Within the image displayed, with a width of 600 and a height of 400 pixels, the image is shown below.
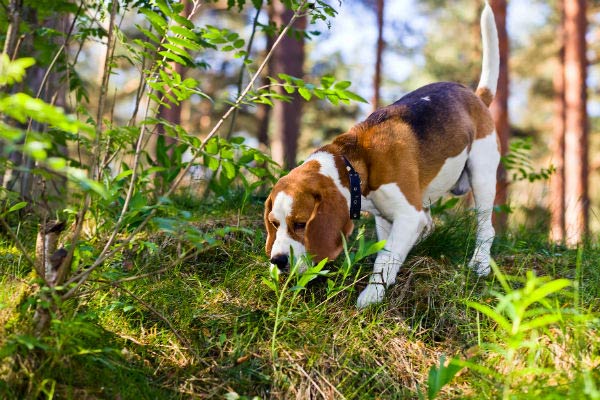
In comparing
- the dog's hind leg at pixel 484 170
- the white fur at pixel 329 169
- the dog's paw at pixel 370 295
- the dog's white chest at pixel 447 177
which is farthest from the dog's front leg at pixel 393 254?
the dog's hind leg at pixel 484 170

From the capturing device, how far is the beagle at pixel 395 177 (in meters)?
3.15

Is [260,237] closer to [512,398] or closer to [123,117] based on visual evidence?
[512,398]

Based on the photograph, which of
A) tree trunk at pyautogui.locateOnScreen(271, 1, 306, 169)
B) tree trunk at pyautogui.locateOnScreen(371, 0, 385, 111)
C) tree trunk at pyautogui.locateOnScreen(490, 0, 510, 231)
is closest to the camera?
tree trunk at pyautogui.locateOnScreen(490, 0, 510, 231)

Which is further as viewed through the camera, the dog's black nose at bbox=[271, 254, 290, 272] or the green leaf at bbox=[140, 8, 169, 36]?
the dog's black nose at bbox=[271, 254, 290, 272]

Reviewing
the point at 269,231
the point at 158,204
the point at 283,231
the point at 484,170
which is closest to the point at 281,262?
the point at 283,231

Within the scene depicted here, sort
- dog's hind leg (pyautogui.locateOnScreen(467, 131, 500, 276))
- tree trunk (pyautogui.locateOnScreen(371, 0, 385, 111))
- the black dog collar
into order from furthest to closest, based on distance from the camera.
→ tree trunk (pyautogui.locateOnScreen(371, 0, 385, 111))
dog's hind leg (pyautogui.locateOnScreen(467, 131, 500, 276))
the black dog collar

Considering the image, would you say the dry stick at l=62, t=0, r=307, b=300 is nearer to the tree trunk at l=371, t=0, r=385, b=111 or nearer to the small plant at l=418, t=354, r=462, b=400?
the small plant at l=418, t=354, r=462, b=400

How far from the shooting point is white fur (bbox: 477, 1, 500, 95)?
4465mm

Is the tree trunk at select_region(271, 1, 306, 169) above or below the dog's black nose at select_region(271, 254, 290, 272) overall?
above

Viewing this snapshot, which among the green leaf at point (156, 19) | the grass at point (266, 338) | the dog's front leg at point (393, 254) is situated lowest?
the grass at point (266, 338)

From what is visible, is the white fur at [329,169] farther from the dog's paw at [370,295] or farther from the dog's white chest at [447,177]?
the dog's white chest at [447,177]

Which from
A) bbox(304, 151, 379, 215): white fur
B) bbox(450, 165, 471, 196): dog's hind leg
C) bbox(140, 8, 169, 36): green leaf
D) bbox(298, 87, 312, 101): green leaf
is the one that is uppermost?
bbox(140, 8, 169, 36): green leaf

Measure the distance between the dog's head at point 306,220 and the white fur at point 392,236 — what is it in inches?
10.7

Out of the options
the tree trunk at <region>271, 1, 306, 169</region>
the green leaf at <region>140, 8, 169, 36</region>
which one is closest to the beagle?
the green leaf at <region>140, 8, 169, 36</region>
